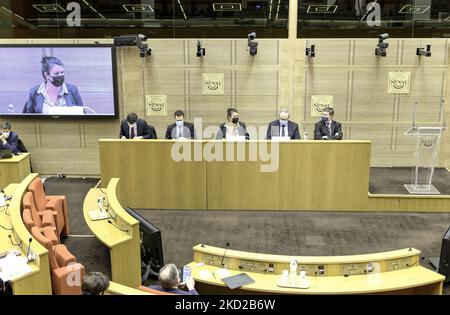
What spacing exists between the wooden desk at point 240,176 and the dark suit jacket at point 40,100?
2.44 metres

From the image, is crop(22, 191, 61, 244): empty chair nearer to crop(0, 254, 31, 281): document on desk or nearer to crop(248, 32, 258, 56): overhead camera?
crop(0, 254, 31, 281): document on desk

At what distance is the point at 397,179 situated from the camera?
9258mm

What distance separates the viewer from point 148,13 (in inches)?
413

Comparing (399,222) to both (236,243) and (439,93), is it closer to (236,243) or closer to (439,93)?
(236,243)

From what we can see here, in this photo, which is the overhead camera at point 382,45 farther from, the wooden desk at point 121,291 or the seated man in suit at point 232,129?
the wooden desk at point 121,291

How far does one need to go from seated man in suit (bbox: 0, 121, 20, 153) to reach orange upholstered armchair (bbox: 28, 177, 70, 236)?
266 cm

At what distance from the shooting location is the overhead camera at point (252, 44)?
9.72 metres

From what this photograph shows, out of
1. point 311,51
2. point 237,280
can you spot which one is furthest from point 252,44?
point 237,280

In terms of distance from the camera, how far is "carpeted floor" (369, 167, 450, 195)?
8.58 metres

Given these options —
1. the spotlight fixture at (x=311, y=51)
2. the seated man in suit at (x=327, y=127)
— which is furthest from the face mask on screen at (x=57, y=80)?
the seated man in suit at (x=327, y=127)

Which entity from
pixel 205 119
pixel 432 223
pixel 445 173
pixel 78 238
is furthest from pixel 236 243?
pixel 445 173

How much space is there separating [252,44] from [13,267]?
21.0 feet

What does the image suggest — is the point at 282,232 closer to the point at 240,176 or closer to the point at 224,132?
the point at 240,176

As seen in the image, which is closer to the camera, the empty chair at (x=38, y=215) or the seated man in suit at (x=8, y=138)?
the empty chair at (x=38, y=215)
